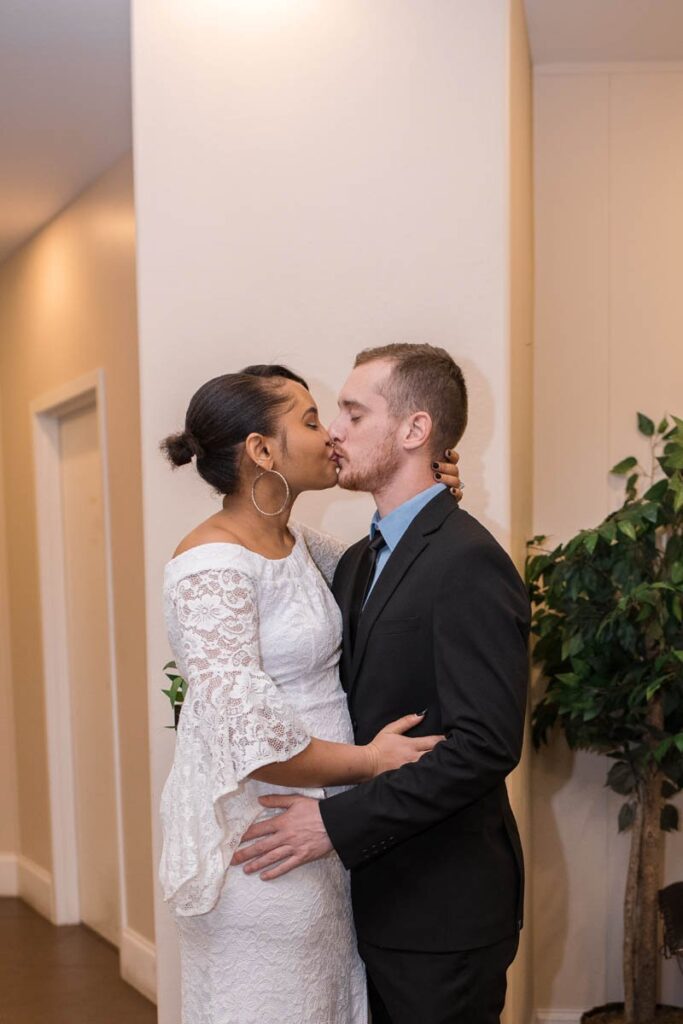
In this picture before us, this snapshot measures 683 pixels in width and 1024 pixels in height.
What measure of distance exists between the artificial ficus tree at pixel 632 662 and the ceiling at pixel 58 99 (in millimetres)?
1901

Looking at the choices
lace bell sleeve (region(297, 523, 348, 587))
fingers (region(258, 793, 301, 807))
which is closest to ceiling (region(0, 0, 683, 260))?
lace bell sleeve (region(297, 523, 348, 587))

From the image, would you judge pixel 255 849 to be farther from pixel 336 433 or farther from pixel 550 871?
pixel 550 871

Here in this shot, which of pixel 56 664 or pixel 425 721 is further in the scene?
pixel 56 664

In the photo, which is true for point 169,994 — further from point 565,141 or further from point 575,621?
point 565,141

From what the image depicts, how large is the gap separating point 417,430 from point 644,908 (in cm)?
178

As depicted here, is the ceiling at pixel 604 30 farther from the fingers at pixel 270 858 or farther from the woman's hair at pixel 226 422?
the fingers at pixel 270 858

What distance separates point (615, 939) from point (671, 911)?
61cm

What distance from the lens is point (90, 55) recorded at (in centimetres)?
331

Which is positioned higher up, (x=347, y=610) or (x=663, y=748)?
(x=347, y=610)

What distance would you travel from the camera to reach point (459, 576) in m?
1.71

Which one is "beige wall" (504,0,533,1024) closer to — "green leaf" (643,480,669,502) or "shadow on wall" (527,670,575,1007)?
"shadow on wall" (527,670,575,1007)

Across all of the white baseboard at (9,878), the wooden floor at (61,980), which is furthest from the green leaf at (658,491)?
the white baseboard at (9,878)

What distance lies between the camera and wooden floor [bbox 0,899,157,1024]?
3.88 metres

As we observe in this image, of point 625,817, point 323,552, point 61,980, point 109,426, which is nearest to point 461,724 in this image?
point 323,552
